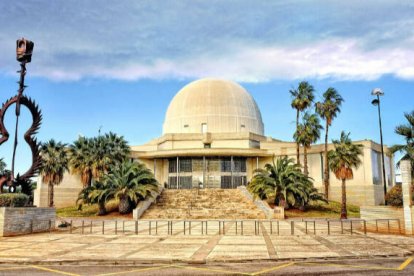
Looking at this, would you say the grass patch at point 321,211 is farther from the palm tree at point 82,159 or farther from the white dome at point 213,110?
the white dome at point 213,110

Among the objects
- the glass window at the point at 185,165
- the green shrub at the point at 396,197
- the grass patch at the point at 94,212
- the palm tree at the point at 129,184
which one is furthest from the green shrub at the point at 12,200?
the glass window at the point at 185,165

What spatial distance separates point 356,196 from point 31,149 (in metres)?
35.0

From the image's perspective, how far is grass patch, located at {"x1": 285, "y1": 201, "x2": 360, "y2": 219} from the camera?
36188 mm

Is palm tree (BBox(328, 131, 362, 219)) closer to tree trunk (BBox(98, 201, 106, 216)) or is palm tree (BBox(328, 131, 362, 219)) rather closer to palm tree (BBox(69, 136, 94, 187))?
tree trunk (BBox(98, 201, 106, 216))

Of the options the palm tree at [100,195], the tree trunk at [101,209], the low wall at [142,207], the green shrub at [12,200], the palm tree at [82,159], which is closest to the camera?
the green shrub at [12,200]

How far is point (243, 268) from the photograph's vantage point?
11.1 meters

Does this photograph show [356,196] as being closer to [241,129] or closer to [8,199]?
[241,129]

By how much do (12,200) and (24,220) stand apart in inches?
48.0

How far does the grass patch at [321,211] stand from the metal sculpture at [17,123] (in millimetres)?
22137

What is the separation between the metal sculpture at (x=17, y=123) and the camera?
71.8 ft

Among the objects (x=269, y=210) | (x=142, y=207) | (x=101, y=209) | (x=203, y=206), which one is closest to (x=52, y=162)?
(x=101, y=209)

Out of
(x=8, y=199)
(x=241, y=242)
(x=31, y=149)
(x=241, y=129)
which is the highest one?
(x=241, y=129)

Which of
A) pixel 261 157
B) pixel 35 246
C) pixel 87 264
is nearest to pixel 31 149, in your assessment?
pixel 35 246

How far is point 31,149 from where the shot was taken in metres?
23.0
